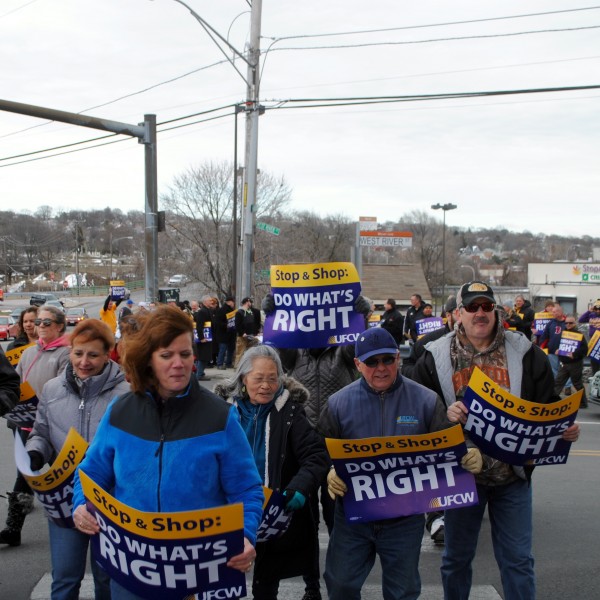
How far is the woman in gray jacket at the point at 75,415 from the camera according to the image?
407 centimetres

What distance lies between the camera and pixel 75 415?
14.0ft

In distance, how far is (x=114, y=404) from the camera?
321 centimetres

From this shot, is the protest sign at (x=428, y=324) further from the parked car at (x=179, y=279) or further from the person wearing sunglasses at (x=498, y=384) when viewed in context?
the parked car at (x=179, y=279)

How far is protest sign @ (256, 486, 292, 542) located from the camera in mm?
3990

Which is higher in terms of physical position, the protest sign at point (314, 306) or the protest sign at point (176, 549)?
the protest sign at point (314, 306)

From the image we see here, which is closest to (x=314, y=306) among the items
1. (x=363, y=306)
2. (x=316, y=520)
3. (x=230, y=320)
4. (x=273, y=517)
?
(x=363, y=306)

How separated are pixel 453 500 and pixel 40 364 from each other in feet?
11.3

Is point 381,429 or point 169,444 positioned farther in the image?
point 381,429

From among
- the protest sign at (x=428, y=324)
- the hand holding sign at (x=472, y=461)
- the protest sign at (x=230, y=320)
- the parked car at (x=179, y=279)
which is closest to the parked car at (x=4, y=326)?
the parked car at (x=179, y=279)

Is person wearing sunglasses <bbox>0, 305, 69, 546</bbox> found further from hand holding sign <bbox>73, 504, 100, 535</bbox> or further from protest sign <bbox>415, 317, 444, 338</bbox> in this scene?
protest sign <bbox>415, 317, 444, 338</bbox>

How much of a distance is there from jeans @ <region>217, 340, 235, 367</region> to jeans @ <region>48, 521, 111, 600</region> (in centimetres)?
1439

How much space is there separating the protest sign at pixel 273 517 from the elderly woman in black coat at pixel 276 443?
0.06 metres

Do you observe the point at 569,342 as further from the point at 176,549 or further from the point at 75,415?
the point at 176,549

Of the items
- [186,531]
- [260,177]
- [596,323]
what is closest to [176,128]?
[596,323]
